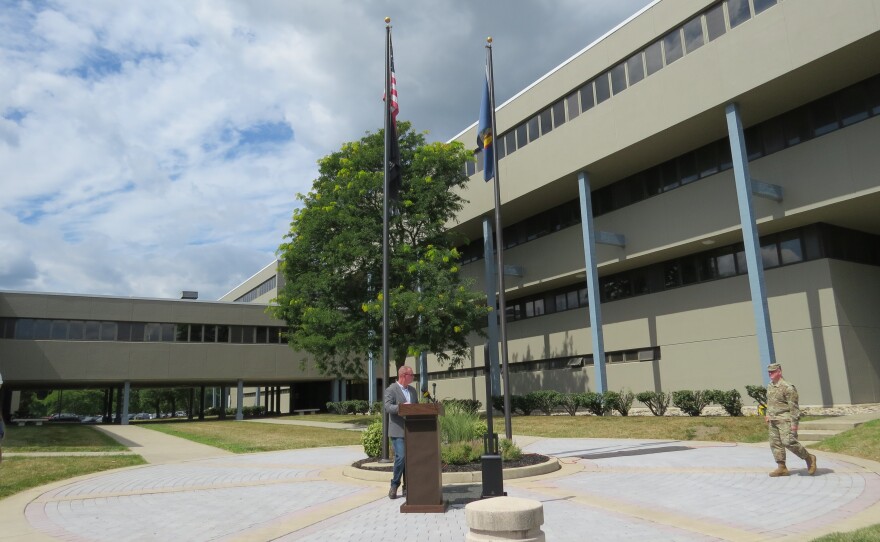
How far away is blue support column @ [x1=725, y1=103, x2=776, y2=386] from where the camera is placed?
66.8ft

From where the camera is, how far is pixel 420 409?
825cm

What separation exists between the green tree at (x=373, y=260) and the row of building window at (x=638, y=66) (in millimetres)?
3937

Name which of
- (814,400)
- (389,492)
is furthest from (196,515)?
(814,400)

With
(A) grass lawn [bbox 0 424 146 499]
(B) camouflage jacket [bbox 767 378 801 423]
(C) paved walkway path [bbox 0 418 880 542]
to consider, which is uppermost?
(B) camouflage jacket [bbox 767 378 801 423]

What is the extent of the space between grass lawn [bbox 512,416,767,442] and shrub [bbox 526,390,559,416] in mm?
3463

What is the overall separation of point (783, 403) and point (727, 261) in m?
17.0

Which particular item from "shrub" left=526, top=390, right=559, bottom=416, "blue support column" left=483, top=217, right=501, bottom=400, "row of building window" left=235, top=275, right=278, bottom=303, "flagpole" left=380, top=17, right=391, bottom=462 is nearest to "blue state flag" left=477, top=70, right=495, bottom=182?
"flagpole" left=380, top=17, right=391, bottom=462

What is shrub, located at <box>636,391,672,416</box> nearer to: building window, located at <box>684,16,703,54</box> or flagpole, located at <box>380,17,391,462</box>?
building window, located at <box>684,16,703,54</box>

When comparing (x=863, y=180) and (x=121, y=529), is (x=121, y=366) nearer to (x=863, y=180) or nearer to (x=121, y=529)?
(x=121, y=529)

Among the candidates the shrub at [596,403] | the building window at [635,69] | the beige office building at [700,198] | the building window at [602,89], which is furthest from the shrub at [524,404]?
the building window at [635,69]

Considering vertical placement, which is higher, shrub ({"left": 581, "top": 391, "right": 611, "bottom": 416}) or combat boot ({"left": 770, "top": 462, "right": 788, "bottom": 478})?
shrub ({"left": 581, "top": 391, "right": 611, "bottom": 416})

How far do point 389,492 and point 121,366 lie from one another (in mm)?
33889

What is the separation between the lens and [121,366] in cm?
3756

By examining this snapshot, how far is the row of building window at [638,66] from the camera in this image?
22.2m
